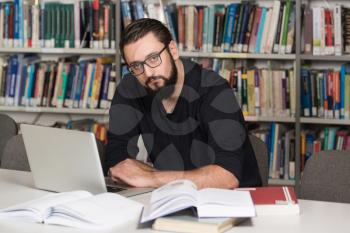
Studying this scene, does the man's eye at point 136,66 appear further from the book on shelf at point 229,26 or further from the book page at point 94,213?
the book on shelf at point 229,26

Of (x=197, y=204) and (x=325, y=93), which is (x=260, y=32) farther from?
(x=197, y=204)

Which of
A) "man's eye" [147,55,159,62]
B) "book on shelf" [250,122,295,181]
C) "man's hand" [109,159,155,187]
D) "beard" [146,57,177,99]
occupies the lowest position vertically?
"book on shelf" [250,122,295,181]

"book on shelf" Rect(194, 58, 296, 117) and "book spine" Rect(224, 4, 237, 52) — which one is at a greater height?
"book spine" Rect(224, 4, 237, 52)

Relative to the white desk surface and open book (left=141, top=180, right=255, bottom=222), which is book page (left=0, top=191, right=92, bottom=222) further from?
open book (left=141, top=180, right=255, bottom=222)

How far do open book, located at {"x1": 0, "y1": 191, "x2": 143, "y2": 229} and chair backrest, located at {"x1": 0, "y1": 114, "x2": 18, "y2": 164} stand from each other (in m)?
1.38

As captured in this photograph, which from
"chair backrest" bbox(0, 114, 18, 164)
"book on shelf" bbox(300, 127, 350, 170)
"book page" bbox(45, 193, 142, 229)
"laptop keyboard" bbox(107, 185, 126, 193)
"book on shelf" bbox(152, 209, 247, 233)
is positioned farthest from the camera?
"book on shelf" bbox(300, 127, 350, 170)

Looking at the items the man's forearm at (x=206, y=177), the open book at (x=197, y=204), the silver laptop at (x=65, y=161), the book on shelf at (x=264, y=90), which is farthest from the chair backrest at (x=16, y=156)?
the book on shelf at (x=264, y=90)

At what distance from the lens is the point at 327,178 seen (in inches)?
96.3

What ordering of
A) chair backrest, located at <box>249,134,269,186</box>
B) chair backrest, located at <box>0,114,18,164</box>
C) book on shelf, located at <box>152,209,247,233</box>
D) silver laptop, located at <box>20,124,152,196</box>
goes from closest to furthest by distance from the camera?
book on shelf, located at <box>152,209,247,233</box> → silver laptop, located at <box>20,124,152,196</box> → chair backrest, located at <box>249,134,269,186</box> → chair backrest, located at <box>0,114,18,164</box>

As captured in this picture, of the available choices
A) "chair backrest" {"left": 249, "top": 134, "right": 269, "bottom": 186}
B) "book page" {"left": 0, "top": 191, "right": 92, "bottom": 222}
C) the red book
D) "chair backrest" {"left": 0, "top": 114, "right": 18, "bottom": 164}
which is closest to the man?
"chair backrest" {"left": 249, "top": 134, "right": 269, "bottom": 186}

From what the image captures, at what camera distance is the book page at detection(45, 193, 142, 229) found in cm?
190

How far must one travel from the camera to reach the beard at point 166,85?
2.60 meters

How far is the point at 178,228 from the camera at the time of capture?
1823mm

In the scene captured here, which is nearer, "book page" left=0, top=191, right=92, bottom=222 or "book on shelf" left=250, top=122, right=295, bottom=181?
"book page" left=0, top=191, right=92, bottom=222
